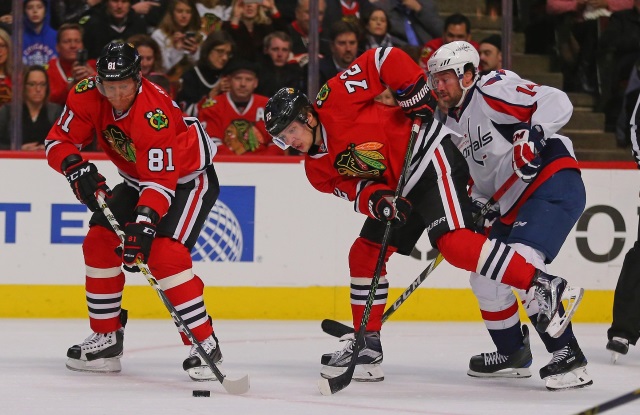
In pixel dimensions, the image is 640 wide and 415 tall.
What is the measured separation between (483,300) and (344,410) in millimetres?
880

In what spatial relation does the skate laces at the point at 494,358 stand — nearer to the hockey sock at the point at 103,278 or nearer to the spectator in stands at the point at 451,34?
the hockey sock at the point at 103,278

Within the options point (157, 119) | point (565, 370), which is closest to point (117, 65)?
point (157, 119)

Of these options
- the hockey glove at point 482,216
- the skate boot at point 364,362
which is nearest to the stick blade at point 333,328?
the skate boot at point 364,362

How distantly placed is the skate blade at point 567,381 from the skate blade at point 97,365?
1606mm

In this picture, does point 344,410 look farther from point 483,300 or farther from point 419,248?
point 419,248

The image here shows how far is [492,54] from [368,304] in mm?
2582

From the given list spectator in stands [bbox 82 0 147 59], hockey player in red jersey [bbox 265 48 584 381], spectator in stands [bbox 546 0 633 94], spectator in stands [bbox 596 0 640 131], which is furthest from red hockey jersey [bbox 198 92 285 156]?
hockey player in red jersey [bbox 265 48 584 381]

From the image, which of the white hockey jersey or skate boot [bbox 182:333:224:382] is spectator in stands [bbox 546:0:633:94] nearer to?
the white hockey jersey

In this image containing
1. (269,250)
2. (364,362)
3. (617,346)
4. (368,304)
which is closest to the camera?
(368,304)

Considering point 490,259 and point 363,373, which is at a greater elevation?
point 490,259

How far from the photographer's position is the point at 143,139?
14.0 ft

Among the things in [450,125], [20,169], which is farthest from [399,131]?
[20,169]

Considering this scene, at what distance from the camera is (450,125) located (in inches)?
184

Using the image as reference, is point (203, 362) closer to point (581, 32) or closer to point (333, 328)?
point (333, 328)
